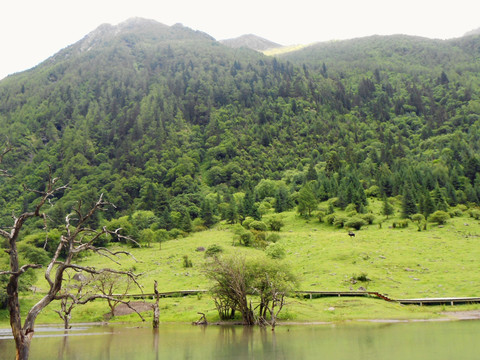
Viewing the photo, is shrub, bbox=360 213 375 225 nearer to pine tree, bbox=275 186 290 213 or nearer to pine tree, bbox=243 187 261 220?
pine tree, bbox=243 187 261 220

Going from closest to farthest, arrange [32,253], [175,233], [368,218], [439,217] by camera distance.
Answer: [32,253]
[439,217]
[368,218]
[175,233]

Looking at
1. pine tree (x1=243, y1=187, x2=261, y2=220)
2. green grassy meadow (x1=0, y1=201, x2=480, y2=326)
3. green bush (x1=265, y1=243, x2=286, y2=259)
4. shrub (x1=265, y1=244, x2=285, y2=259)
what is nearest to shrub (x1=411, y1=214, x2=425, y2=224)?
green grassy meadow (x1=0, y1=201, x2=480, y2=326)

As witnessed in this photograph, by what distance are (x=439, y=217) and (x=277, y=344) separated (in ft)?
288

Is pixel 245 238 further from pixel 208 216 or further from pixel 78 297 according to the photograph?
pixel 78 297

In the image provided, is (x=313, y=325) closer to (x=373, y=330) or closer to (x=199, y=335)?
(x=373, y=330)

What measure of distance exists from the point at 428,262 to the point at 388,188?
76.7m

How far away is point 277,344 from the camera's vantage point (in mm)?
32500

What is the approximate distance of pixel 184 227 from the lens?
131250 mm

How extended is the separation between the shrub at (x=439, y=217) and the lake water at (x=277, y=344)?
7006 centimetres

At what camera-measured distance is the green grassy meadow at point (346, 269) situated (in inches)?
2186

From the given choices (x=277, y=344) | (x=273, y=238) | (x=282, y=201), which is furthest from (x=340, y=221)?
(x=277, y=344)

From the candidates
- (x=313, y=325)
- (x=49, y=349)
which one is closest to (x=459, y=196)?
(x=313, y=325)

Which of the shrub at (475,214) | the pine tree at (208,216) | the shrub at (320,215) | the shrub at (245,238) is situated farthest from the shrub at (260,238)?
the shrub at (475,214)

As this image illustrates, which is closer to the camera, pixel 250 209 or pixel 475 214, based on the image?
pixel 475 214
